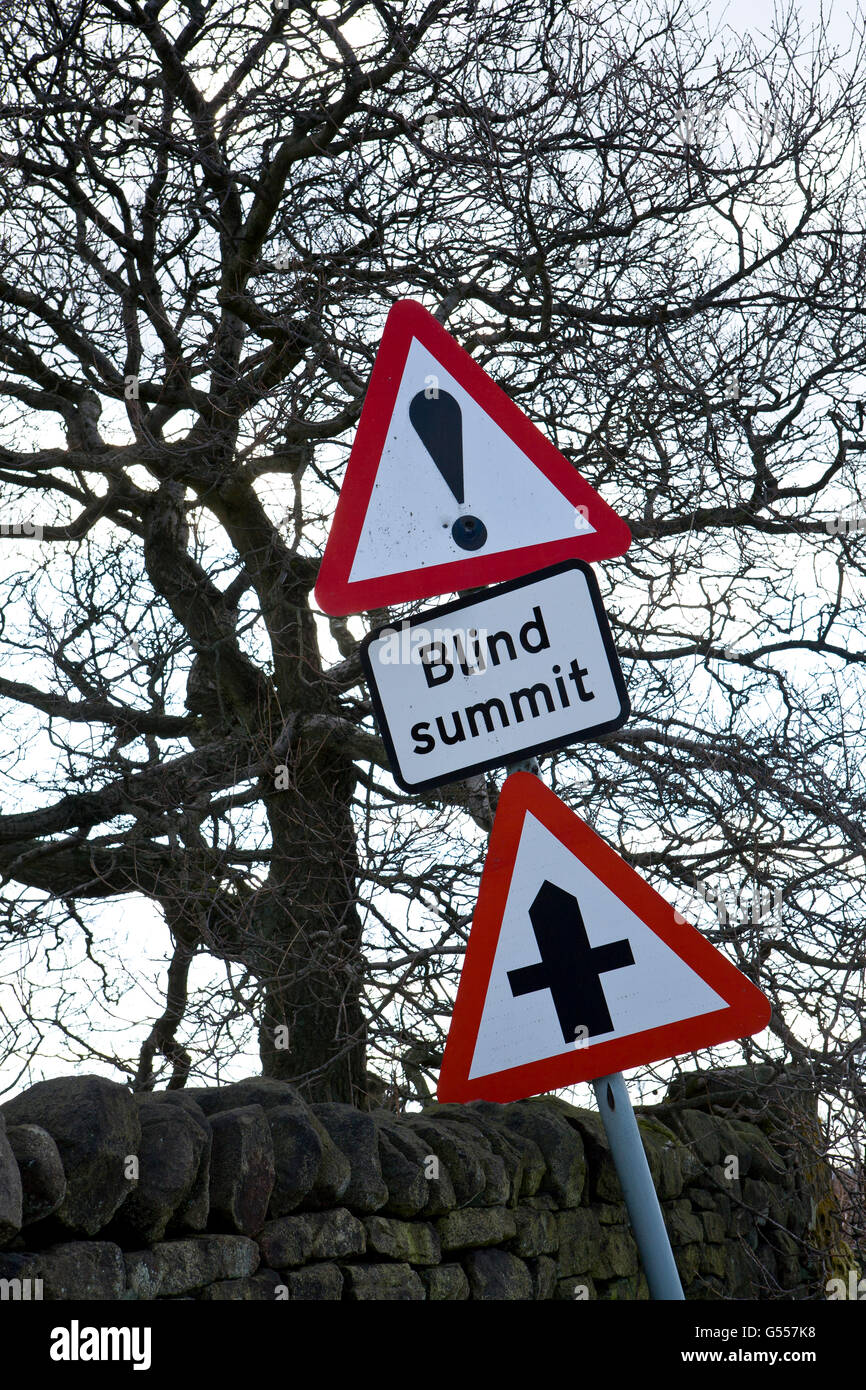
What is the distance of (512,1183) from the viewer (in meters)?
4.13

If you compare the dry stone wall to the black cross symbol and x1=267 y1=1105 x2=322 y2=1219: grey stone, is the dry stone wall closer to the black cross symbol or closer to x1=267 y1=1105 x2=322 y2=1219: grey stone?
x1=267 y1=1105 x2=322 y2=1219: grey stone

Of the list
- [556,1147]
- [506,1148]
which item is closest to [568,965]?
[506,1148]

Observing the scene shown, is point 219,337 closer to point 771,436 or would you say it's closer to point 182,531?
point 182,531

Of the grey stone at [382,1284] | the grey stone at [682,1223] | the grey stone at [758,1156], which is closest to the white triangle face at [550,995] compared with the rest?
the grey stone at [382,1284]

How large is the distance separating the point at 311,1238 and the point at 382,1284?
0.29m

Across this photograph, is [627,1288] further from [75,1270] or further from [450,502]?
[450,502]

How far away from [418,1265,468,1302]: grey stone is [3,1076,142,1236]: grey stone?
4.19ft

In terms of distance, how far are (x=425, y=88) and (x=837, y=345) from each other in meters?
2.16

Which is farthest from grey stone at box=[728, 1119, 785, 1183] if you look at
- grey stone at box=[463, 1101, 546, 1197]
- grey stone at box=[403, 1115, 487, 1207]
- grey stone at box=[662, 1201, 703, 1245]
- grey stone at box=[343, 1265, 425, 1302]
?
grey stone at box=[343, 1265, 425, 1302]

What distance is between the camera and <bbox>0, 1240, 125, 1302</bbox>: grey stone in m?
2.28

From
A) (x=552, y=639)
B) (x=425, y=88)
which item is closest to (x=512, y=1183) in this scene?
(x=552, y=639)

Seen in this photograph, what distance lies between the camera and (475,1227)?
3.84 meters

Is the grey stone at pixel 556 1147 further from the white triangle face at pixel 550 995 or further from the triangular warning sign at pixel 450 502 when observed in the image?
the triangular warning sign at pixel 450 502

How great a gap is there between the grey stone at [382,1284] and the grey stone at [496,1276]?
1.17 feet
